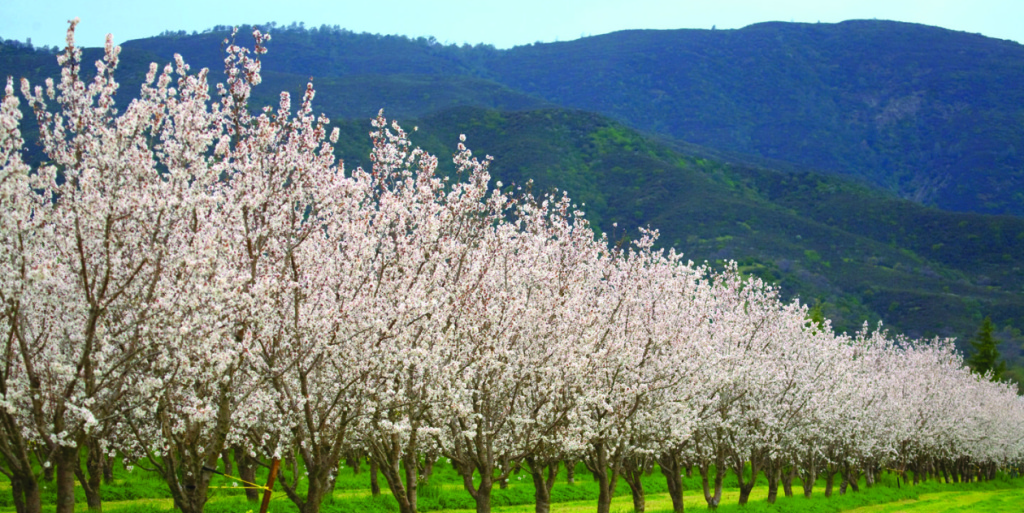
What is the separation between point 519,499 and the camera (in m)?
33.2

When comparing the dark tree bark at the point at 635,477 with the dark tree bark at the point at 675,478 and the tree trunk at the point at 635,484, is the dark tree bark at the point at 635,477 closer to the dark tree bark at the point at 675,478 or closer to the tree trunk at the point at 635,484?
the tree trunk at the point at 635,484

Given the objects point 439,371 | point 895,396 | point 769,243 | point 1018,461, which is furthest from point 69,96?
point 769,243

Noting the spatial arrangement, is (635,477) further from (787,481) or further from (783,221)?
(783,221)

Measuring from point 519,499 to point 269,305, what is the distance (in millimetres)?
25286

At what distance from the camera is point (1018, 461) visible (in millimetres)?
67312

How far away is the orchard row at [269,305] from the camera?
9312 mm

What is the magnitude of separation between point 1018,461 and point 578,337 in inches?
2647

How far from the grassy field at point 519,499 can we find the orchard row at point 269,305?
3498 millimetres

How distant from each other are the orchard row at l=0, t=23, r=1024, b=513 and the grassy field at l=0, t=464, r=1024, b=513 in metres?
3.50

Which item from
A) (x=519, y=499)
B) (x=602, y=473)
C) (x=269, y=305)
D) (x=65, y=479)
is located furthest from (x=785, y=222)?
(x=65, y=479)

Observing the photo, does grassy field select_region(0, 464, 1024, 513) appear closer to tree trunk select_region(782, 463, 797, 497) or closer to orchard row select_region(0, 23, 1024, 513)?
tree trunk select_region(782, 463, 797, 497)

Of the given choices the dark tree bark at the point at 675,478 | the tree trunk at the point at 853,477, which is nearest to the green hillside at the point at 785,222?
the tree trunk at the point at 853,477

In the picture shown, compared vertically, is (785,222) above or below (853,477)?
above

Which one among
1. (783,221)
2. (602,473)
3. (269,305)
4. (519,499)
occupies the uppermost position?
(783,221)
